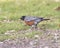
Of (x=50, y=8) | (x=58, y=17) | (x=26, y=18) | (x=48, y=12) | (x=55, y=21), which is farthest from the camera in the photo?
(x=50, y=8)

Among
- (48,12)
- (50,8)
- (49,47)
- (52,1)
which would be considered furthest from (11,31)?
(52,1)

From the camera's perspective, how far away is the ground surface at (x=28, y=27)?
9430 millimetres

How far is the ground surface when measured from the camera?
9.43 metres

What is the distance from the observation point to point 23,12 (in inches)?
582

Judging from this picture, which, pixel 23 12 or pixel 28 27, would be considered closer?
pixel 28 27

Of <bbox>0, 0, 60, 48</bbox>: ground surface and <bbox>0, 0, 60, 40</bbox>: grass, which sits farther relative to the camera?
<bbox>0, 0, 60, 40</bbox>: grass

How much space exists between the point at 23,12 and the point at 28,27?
11.1 ft

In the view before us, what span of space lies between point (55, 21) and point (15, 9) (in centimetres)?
346

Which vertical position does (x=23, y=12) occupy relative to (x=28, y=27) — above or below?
above

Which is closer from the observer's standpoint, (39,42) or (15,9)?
(39,42)

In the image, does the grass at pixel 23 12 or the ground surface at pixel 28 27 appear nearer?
the ground surface at pixel 28 27

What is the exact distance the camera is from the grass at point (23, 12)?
1168cm

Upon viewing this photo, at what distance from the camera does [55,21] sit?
41.3 ft

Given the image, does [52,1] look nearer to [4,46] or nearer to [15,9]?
[15,9]
